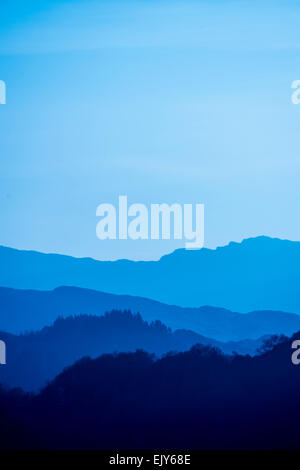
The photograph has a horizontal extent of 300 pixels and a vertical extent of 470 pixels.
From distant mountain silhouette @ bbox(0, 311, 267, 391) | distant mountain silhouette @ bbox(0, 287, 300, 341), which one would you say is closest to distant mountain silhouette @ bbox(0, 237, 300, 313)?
distant mountain silhouette @ bbox(0, 287, 300, 341)

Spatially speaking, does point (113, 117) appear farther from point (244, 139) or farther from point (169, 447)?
point (169, 447)

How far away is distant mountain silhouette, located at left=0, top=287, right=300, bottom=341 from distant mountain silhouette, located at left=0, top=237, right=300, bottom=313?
0.12ft

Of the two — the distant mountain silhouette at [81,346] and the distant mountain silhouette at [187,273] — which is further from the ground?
the distant mountain silhouette at [187,273]

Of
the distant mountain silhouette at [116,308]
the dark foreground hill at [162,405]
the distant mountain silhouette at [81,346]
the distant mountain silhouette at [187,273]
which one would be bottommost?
the dark foreground hill at [162,405]

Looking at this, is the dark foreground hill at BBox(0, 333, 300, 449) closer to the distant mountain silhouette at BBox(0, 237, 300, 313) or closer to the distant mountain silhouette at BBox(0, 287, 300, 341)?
the distant mountain silhouette at BBox(0, 287, 300, 341)

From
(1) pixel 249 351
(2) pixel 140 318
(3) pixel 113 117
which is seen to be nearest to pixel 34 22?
(3) pixel 113 117

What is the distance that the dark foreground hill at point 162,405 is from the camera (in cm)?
422

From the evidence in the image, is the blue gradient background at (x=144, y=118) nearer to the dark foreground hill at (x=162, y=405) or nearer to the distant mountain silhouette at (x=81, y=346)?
the distant mountain silhouette at (x=81, y=346)

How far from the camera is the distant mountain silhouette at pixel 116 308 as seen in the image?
4250 mm

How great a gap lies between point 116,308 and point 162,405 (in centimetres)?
48

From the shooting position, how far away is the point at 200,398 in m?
4.24

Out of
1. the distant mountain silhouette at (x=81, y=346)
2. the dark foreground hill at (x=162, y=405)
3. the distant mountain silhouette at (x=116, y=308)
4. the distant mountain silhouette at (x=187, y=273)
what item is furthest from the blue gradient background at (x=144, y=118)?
the dark foreground hill at (x=162, y=405)

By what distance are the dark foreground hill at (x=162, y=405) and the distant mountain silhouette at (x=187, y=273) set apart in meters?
→ 0.24

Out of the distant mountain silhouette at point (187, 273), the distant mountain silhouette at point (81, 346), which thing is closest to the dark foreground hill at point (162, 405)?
the distant mountain silhouette at point (81, 346)
